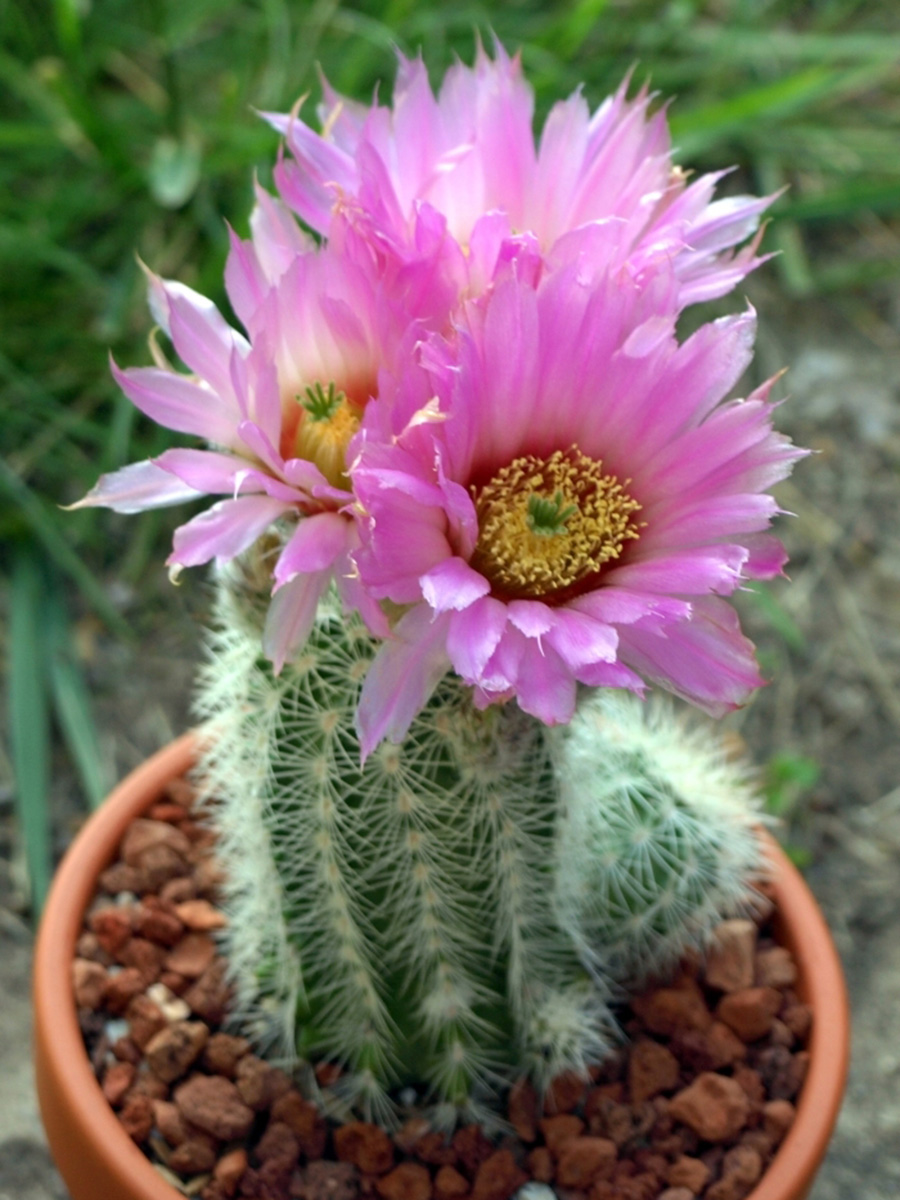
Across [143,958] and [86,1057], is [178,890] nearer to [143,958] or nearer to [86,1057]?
[143,958]

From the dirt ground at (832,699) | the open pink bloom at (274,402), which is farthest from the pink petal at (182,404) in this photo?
the dirt ground at (832,699)

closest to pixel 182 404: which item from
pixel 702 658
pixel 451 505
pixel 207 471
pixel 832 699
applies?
pixel 207 471

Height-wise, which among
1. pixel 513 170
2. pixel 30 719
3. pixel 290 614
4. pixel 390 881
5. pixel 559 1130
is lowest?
pixel 30 719

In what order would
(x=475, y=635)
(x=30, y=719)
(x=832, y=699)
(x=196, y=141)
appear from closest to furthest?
1. (x=475, y=635)
2. (x=30, y=719)
3. (x=832, y=699)
4. (x=196, y=141)

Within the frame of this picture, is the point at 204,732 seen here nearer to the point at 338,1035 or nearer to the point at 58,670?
the point at 338,1035

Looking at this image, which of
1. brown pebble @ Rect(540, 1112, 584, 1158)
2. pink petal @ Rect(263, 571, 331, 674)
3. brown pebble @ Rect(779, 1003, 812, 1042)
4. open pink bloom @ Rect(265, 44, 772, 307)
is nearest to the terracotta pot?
brown pebble @ Rect(779, 1003, 812, 1042)

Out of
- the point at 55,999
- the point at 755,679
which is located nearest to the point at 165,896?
the point at 55,999

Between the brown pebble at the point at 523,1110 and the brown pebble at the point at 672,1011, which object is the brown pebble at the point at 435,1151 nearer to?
the brown pebble at the point at 523,1110
